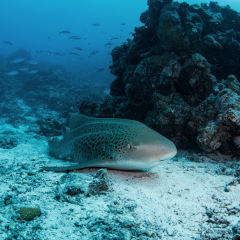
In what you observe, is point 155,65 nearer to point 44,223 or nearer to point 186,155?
point 186,155

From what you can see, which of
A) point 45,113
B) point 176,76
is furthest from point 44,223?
point 45,113

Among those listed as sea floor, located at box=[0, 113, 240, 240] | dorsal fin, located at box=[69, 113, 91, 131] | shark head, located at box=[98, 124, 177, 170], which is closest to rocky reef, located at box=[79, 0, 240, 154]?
sea floor, located at box=[0, 113, 240, 240]

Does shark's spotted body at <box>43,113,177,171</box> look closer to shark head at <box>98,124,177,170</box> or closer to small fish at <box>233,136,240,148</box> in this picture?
shark head at <box>98,124,177,170</box>

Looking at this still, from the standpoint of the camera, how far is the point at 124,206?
7.44ft

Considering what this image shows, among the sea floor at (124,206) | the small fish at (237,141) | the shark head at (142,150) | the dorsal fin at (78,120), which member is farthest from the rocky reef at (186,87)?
the dorsal fin at (78,120)

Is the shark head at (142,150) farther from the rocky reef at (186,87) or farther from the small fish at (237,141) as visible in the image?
the small fish at (237,141)

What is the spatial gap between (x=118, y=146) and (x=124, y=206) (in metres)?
1.13

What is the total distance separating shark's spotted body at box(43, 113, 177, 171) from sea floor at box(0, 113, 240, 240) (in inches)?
12.0

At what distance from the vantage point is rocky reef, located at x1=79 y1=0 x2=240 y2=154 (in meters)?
4.46

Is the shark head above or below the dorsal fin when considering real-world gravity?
above

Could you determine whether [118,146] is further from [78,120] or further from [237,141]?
[237,141]

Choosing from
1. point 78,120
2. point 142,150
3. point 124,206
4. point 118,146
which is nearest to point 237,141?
point 142,150

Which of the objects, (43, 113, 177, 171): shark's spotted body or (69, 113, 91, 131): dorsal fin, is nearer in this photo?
(43, 113, 177, 171): shark's spotted body

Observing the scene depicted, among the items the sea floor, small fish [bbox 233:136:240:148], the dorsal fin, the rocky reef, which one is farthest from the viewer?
the dorsal fin
